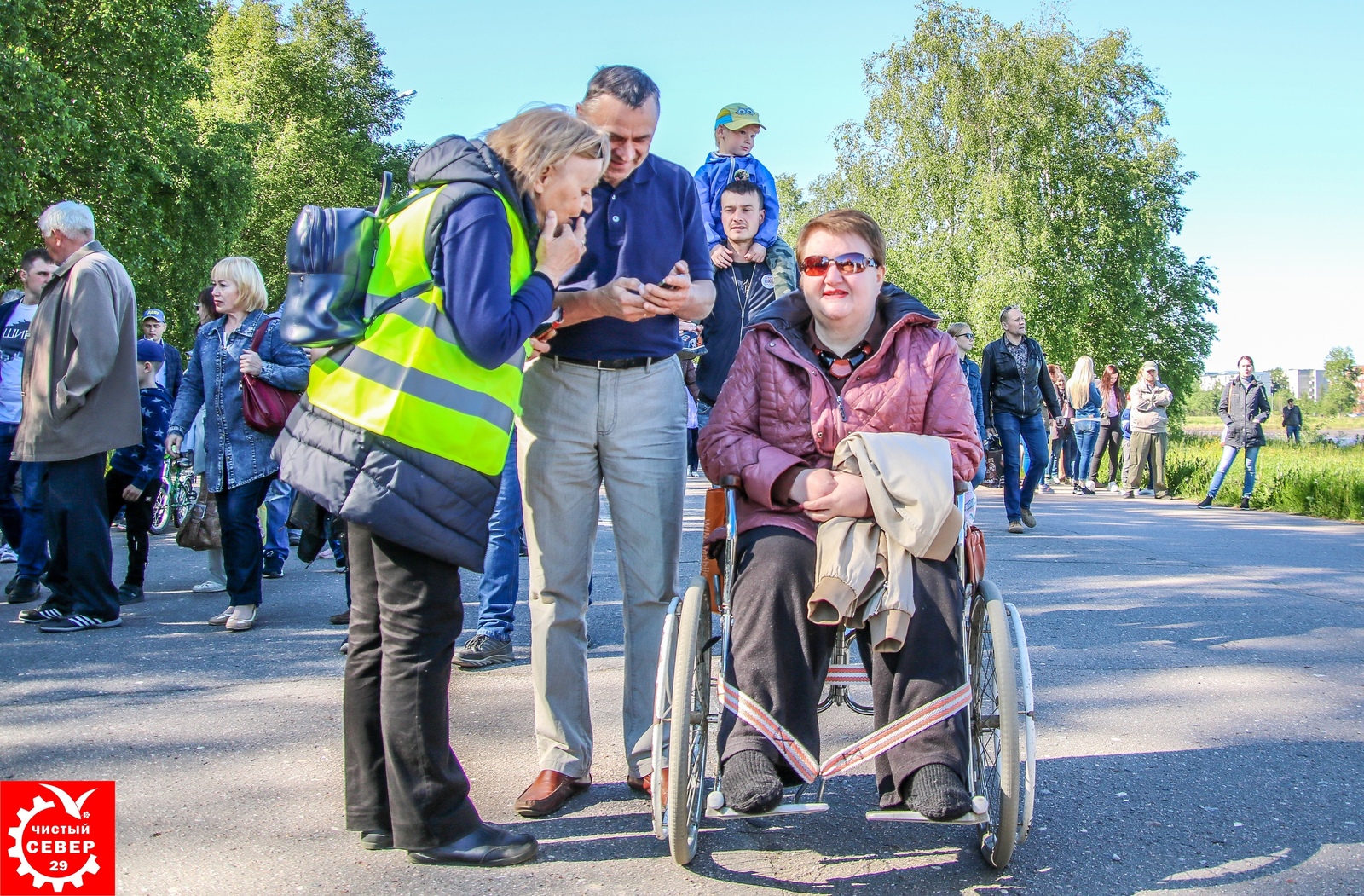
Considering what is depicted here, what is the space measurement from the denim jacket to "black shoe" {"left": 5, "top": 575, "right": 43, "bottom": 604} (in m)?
1.60

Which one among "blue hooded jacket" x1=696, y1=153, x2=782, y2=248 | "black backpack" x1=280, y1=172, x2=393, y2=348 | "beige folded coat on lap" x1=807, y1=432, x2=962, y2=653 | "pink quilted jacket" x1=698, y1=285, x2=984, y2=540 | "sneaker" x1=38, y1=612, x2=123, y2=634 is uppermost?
"blue hooded jacket" x1=696, y1=153, x2=782, y2=248

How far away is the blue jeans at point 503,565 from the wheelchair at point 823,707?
2021 mm

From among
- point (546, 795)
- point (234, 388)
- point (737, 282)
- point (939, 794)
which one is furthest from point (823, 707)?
point (234, 388)

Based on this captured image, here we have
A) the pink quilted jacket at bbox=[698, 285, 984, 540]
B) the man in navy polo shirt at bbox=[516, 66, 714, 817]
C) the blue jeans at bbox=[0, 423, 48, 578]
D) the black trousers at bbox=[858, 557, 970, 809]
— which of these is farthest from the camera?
the blue jeans at bbox=[0, 423, 48, 578]

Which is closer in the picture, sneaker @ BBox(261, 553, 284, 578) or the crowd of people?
the crowd of people

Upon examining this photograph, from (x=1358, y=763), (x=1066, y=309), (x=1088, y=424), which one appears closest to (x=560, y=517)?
(x=1358, y=763)

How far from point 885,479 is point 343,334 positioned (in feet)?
4.69

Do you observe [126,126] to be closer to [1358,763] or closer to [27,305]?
[27,305]

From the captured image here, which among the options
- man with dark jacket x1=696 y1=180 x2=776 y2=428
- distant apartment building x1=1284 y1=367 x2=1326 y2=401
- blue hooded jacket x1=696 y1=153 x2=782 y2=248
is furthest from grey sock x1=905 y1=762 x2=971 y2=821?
distant apartment building x1=1284 y1=367 x2=1326 y2=401

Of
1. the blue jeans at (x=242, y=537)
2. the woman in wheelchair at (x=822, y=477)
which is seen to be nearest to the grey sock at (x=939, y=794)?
the woman in wheelchair at (x=822, y=477)

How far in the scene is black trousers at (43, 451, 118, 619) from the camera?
19.0 feet

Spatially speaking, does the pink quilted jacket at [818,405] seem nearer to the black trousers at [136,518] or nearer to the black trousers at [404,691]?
the black trousers at [404,691]

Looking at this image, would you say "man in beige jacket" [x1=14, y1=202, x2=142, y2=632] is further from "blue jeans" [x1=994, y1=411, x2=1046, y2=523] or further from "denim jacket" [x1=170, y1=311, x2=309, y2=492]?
"blue jeans" [x1=994, y1=411, x2=1046, y2=523]

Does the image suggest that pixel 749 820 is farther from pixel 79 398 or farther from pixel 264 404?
pixel 79 398
